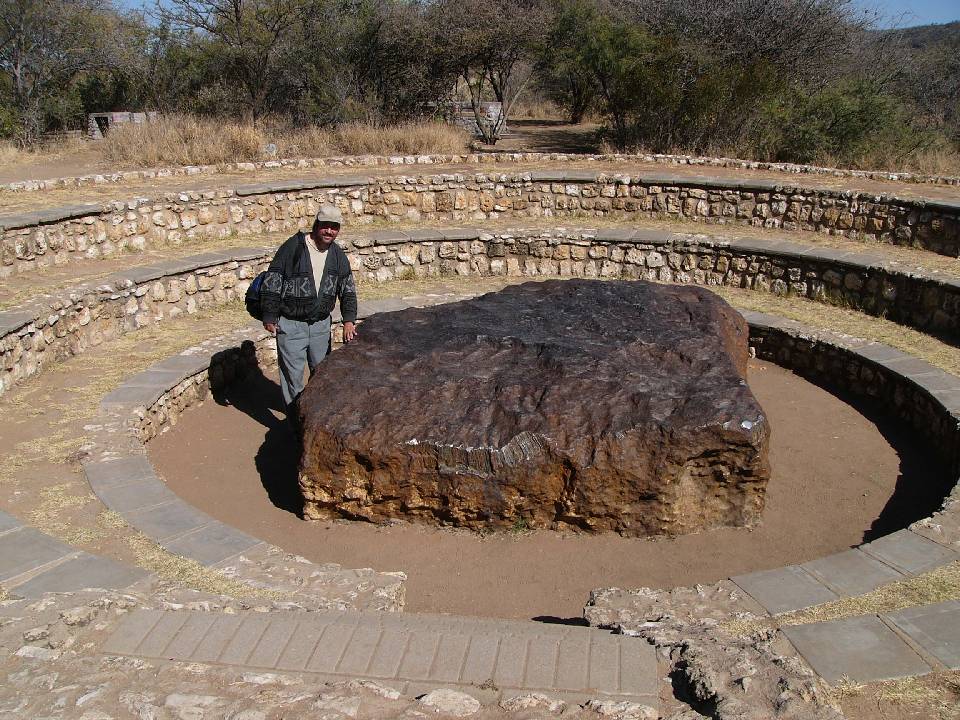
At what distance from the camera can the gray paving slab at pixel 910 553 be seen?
3.78 m

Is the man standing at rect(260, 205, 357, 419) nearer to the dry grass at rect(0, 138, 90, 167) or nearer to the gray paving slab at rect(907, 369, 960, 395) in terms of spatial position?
the gray paving slab at rect(907, 369, 960, 395)

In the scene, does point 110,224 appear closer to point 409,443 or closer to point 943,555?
point 409,443

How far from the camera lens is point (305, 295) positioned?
521 centimetres

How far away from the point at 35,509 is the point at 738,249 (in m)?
7.26

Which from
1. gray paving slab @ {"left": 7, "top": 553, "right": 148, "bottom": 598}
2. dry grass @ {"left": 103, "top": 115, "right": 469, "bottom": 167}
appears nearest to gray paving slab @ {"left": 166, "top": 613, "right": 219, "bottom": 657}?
gray paving slab @ {"left": 7, "top": 553, "right": 148, "bottom": 598}

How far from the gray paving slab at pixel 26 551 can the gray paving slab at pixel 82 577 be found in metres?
0.08

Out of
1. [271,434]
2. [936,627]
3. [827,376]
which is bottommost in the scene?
[827,376]

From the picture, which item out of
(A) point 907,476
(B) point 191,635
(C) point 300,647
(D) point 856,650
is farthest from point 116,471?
(A) point 907,476

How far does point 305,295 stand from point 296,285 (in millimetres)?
84

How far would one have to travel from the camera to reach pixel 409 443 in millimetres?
4469

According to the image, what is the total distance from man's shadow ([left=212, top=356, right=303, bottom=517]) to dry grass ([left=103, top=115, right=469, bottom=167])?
22.1 feet

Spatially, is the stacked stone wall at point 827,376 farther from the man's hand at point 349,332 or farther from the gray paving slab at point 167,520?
the man's hand at point 349,332

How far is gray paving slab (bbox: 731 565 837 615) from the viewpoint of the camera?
11.5ft

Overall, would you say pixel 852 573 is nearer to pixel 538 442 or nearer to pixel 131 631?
pixel 538 442
